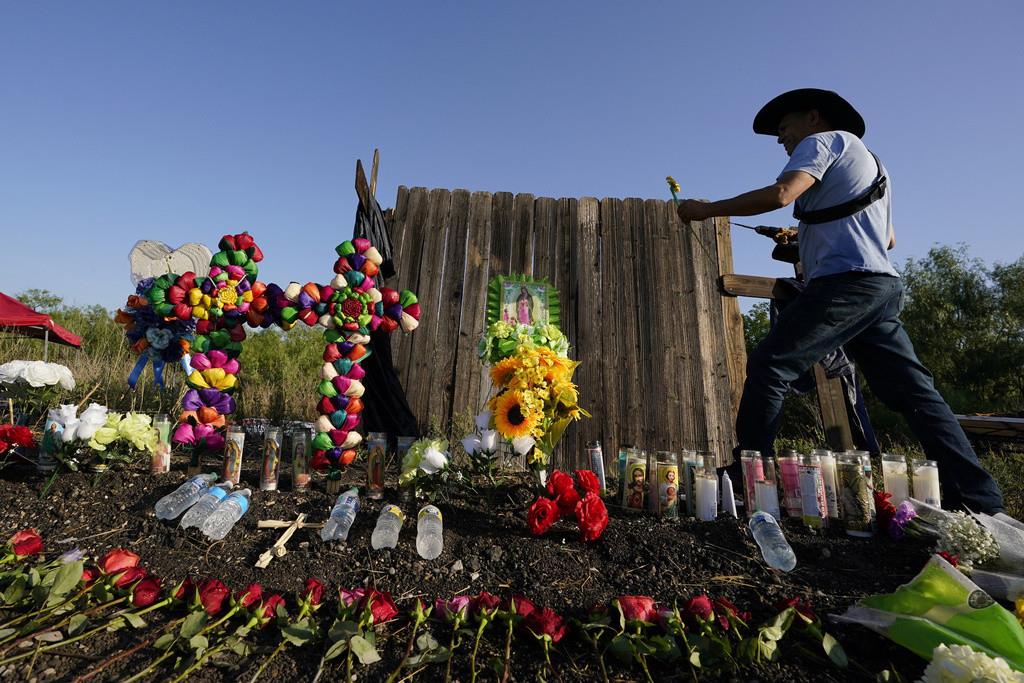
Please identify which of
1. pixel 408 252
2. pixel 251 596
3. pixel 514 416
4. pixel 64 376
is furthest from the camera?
pixel 408 252

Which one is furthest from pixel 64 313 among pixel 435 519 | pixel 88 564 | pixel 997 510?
pixel 997 510

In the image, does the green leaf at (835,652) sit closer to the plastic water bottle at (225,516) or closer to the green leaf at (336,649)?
the green leaf at (336,649)

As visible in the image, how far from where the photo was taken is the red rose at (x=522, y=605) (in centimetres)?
161

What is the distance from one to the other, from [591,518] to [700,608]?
0.55m

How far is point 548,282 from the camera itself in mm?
4883

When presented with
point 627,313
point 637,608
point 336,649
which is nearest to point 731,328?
point 627,313

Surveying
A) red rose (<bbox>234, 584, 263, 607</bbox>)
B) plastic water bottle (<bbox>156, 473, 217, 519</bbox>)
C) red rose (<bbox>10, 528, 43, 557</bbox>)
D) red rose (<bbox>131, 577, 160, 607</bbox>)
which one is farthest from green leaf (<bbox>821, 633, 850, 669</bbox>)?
red rose (<bbox>10, 528, 43, 557</bbox>)

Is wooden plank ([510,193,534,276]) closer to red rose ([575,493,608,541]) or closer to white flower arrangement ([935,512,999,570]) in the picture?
red rose ([575,493,608,541])

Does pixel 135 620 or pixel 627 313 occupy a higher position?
pixel 627 313

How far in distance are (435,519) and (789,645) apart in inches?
50.7

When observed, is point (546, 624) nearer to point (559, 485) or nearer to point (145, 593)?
point (559, 485)

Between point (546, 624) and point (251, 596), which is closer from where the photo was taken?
point (546, 624)

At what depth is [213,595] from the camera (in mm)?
1626

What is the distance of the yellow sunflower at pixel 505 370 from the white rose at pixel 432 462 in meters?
0.46
